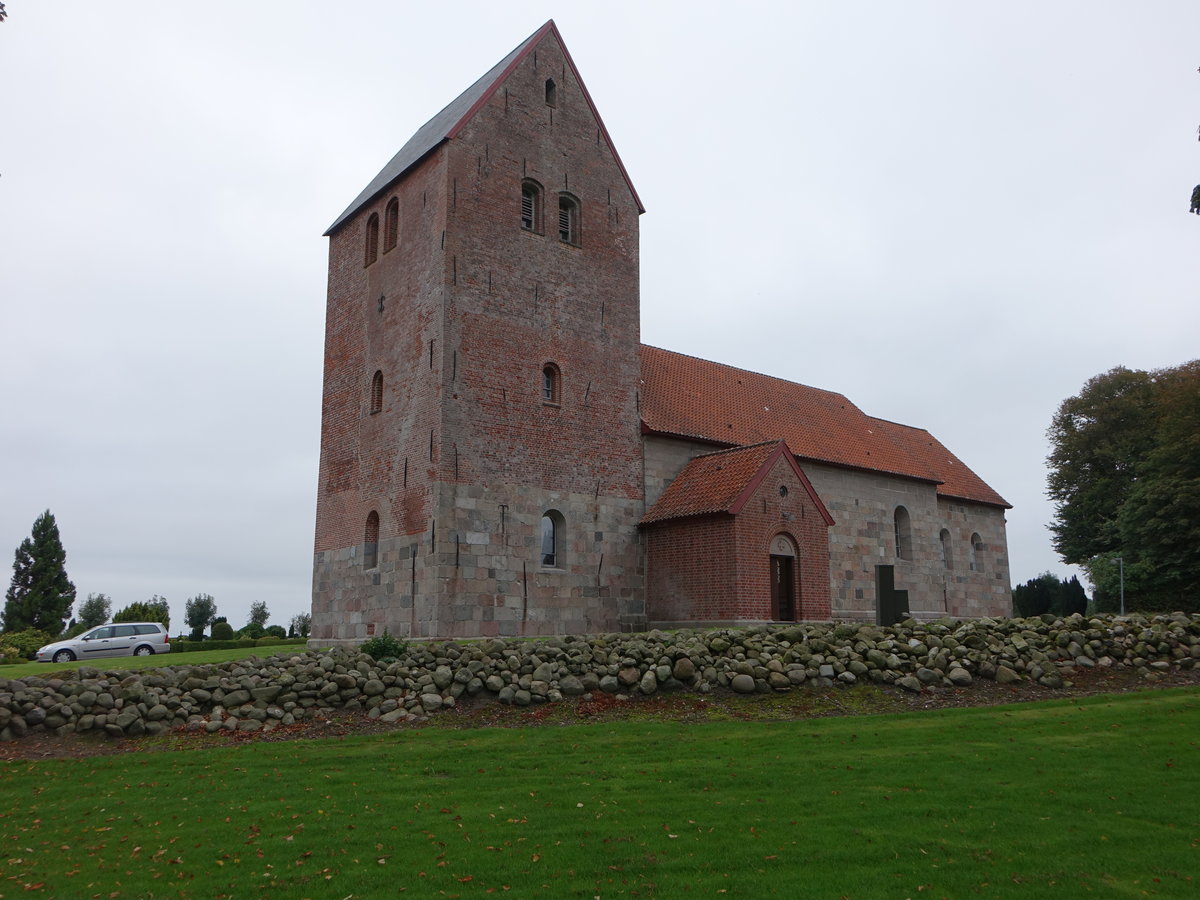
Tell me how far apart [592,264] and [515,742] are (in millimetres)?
14260

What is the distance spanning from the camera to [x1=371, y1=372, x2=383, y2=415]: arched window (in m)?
21.9

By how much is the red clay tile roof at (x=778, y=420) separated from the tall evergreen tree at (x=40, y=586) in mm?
46196

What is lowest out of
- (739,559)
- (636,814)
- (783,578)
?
(636,814)

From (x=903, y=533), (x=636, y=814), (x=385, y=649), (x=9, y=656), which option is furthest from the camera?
(x=9, y=656)

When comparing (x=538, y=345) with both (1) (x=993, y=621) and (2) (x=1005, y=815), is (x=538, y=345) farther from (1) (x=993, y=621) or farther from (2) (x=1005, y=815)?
(2) (x=1005, y=815)

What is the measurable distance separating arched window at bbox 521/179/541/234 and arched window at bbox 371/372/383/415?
5023 millimetres

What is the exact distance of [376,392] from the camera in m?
22.0

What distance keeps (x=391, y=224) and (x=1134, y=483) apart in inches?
1315

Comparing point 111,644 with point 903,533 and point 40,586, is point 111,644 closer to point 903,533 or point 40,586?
point 903,533

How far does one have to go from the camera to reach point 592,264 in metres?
23.1

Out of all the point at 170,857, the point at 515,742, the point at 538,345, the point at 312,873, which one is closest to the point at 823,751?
the point at 515,742

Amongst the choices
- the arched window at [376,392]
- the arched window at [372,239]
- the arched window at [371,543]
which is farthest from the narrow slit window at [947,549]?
the arched window at [372,239]

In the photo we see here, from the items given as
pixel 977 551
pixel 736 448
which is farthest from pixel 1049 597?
pixel 736 448

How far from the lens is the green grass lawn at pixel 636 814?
666 cm
